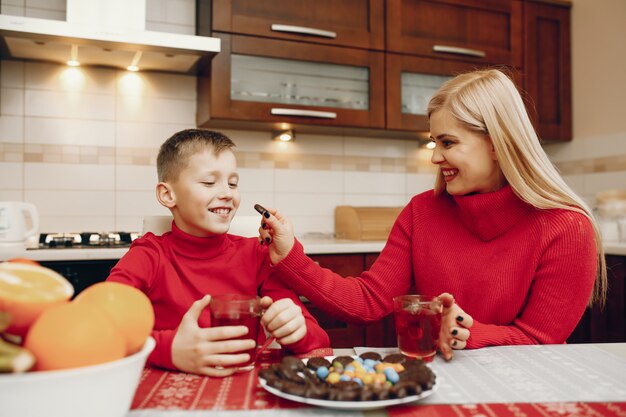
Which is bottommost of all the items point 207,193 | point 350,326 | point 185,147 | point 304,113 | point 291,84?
point 350,326

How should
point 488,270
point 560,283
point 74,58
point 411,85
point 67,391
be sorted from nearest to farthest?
point 67,391, point 560,283, point 488,270, point 74,58, point 411,85

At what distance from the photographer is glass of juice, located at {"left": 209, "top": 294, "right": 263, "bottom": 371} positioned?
0.79 metres

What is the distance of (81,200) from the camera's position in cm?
248

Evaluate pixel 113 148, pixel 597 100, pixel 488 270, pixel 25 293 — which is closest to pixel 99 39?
pixel 113 148

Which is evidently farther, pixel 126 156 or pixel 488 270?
pixel 126 156

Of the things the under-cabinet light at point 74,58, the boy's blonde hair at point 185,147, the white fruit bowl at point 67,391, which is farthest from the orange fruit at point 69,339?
the under-cabinet light at point 74,58

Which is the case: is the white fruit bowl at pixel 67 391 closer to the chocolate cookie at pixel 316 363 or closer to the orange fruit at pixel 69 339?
the orange fruit at pixel 69 339

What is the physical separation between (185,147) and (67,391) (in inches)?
31.7

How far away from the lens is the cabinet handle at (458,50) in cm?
273

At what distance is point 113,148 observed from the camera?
8.32ft

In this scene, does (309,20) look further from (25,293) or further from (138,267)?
(25,293)

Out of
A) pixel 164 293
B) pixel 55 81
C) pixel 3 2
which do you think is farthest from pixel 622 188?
pixel 3 2

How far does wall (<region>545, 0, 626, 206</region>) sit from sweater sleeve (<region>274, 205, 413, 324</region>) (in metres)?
1.91

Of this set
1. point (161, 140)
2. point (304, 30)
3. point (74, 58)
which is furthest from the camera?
point (161, 140)
